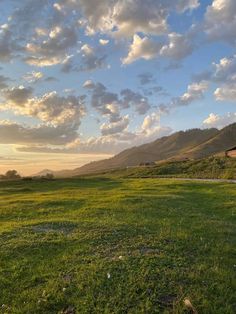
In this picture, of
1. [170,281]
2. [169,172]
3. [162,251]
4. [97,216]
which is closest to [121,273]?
[170,281]

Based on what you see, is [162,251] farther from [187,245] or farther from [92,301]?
[92,301]

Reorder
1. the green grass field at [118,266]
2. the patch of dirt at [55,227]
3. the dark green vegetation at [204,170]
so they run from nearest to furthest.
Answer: the green grass field at [118,266] < the patch of dirt at [55,227] < the dark green vegetation at [204,170]

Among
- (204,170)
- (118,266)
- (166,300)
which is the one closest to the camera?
(166,300)

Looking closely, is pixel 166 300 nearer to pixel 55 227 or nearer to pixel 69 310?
pixel 69 310

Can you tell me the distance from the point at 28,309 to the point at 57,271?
9.07ft

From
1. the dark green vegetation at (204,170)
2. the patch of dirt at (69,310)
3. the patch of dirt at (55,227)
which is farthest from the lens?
the dark green vegetation at (204,170)

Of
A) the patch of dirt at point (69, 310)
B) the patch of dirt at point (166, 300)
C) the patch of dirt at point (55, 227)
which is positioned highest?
the patch of dirt at point (55, 227)

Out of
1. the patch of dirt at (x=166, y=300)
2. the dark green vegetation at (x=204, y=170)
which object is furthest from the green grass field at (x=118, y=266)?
the dark green vegetation at (x=204, y=170)

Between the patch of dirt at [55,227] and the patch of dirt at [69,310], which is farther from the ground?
the patch of dirt at [55,227]

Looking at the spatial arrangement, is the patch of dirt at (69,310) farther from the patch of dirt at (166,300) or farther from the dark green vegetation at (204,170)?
the dark green vegetation at (204,170)

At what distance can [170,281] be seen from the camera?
12.8 metres

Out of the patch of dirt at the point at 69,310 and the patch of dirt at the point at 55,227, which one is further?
the patch of dirt at the point at 55,227

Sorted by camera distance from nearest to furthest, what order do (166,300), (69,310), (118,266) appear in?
(69,310), (166,300), (118,266)

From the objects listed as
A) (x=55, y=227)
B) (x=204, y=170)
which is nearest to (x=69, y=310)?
(x=55, y=227)
